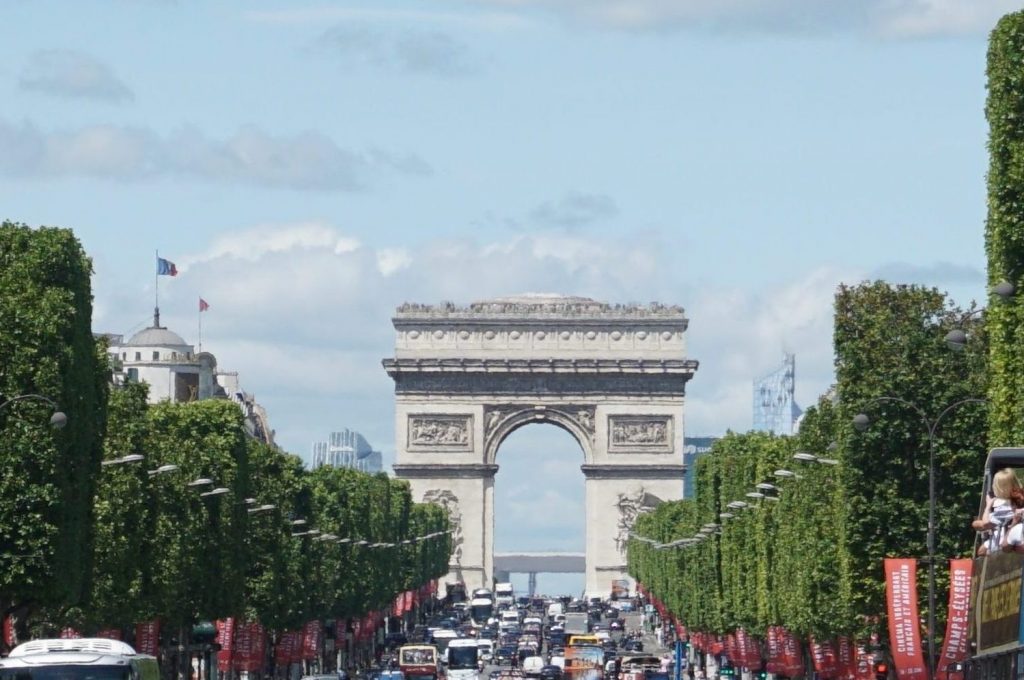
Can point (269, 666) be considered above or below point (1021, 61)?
below

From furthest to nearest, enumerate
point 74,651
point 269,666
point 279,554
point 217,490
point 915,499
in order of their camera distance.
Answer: point 269,666, point 279,554, point 217,490, point 915,499, point 74,651

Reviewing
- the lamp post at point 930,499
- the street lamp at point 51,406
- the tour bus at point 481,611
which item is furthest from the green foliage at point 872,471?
the tour bus at point 481,611

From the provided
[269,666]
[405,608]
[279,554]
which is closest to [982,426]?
[279,554]

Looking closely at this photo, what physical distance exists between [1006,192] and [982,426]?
18.5 metres

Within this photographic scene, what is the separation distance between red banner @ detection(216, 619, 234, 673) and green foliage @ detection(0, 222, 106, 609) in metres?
24.9

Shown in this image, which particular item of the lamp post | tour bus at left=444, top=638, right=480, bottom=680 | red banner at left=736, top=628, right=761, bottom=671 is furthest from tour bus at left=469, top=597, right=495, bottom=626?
the lamp post

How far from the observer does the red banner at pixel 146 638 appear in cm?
7969

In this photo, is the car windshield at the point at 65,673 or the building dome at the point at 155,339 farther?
the building dome at the point at 155,339

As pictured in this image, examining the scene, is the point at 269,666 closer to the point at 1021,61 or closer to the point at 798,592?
the point at 798,592

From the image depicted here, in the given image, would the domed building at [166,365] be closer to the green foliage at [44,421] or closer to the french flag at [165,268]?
the french flag at [165,268]

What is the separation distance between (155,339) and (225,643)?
237 ft

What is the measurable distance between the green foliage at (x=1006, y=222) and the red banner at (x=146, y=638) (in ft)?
102

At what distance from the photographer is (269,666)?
10950cm

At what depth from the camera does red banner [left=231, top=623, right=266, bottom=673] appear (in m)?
93.3
